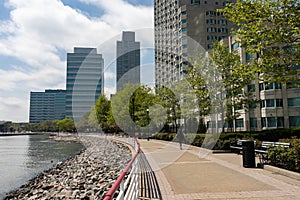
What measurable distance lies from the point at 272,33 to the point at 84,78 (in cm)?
4515

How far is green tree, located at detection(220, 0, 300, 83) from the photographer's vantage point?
35.4ft

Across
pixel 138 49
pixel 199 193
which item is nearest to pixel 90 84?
pixel 138 49

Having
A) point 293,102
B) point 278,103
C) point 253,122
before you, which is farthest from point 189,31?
point 293,102

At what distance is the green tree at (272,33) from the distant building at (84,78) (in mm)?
29933

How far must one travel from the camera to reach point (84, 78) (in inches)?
2057

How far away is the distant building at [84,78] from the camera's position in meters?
46.7

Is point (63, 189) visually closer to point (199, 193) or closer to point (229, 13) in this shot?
point (199, 193)

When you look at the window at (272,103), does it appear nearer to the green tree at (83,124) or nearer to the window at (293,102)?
the window at (293,102)

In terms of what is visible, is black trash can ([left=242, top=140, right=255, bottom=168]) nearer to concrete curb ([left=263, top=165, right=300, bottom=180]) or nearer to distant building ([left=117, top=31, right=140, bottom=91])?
concrete curb ([left=263, top=165, right=300, bottom=180])

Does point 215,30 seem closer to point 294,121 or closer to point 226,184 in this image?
point 294,121

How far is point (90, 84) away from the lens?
167ft

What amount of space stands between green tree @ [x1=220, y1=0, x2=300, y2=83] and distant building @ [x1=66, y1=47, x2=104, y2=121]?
29.9 metres

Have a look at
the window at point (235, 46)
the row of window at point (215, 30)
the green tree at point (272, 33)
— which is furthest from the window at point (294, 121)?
the row of window at point (215, 30)

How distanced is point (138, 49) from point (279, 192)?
19047mm
